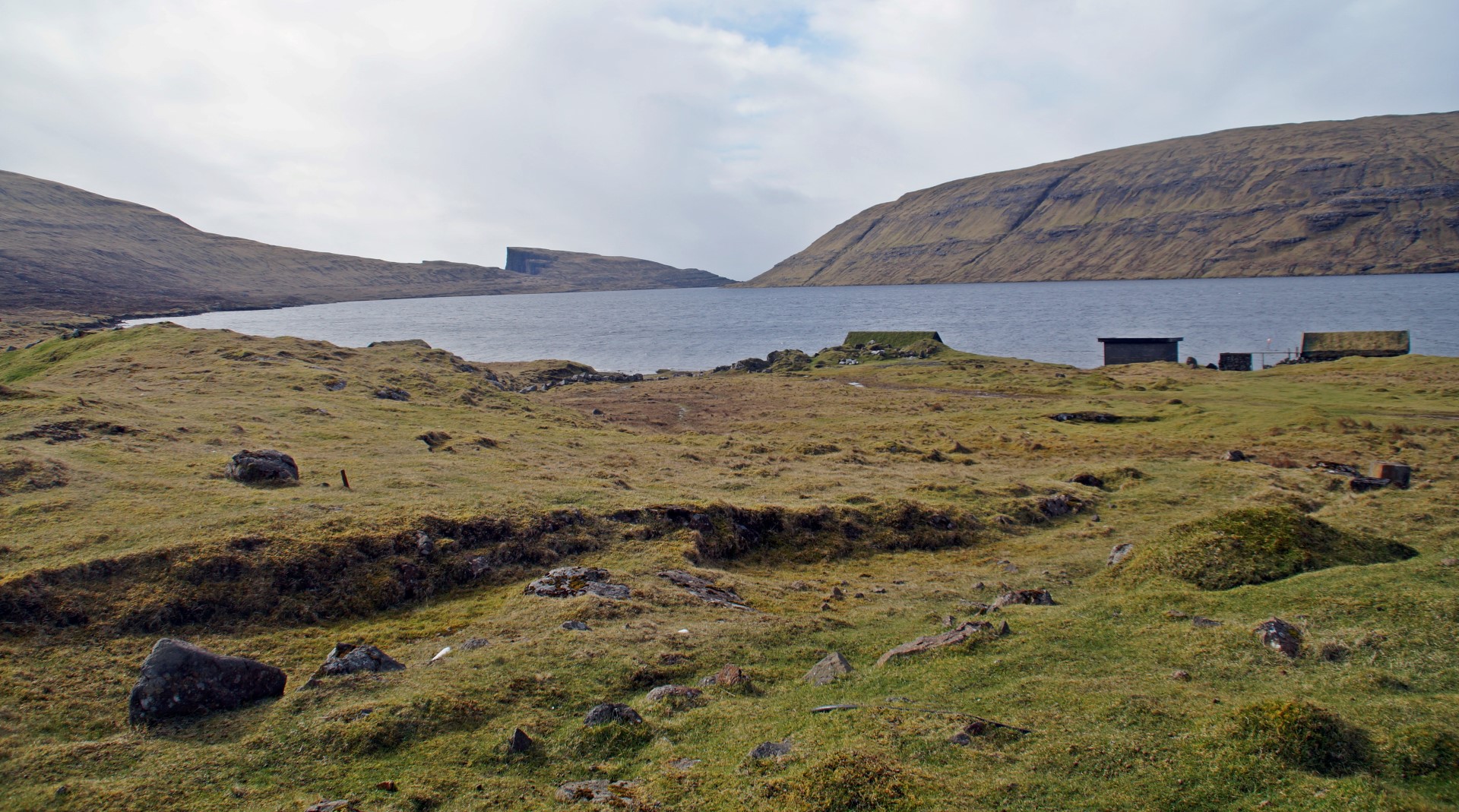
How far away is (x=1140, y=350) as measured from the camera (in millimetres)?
70125

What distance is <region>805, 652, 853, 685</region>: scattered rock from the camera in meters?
12.0

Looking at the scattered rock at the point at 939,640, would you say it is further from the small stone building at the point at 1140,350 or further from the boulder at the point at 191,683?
the small stone building at the point at 1140,350

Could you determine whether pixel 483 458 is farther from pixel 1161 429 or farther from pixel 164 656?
pixel 1161 429

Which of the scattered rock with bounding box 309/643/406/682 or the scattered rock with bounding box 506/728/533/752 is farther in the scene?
the scattered rock with bounding box 309/643/406/682

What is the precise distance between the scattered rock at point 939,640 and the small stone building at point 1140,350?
212ft

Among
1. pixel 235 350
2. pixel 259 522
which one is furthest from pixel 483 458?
pixel 235 350

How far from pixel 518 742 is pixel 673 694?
7.81 ft

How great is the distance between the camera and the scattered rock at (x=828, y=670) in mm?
11992

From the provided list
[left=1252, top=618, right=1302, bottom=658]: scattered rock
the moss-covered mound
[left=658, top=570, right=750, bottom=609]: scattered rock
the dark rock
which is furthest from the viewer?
[left=658, top=570, right=750, bottom=609]: scattered rock

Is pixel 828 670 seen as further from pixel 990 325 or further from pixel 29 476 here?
pixel 990 325

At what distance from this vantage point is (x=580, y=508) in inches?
780

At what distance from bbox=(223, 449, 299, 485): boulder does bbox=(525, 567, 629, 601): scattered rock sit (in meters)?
8.34

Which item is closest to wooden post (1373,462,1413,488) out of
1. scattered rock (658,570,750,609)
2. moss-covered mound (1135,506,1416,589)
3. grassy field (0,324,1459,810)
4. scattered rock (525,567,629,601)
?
grassy field (0,324,1459,810)

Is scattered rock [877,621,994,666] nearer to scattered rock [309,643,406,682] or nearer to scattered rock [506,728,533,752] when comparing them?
scattered rock [506,728,533,752]
